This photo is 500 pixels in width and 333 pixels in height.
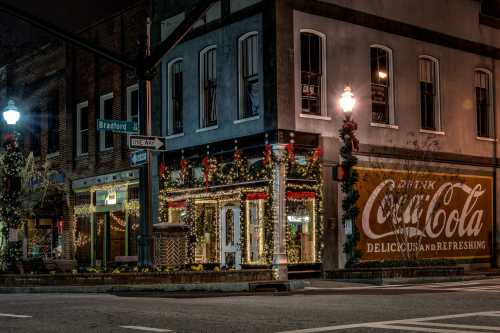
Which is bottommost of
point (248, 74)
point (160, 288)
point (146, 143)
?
point (160, 288)

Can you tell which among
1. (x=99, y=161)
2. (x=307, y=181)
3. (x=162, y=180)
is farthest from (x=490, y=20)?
(x=99, y=161)

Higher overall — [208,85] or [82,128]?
[208,85]

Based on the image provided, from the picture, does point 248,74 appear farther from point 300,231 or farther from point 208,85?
point 300,231

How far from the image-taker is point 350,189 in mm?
24656

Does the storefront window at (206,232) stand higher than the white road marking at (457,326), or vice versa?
the storefront window at (206,232)

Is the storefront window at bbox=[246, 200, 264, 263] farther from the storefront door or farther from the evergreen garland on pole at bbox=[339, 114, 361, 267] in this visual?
the evergreen garland on pole at bbox=[339, 114, 361, 267]

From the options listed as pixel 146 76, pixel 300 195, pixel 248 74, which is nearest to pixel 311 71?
pixel 248 74

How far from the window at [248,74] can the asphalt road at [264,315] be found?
1168 centimetres

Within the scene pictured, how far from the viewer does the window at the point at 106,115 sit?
3500cm

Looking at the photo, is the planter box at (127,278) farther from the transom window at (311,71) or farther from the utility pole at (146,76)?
the transom window at (311,71)

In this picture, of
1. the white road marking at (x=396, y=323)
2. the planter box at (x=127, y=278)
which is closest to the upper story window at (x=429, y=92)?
the planter box at (x=127, y=278)

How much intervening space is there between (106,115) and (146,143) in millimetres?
16865

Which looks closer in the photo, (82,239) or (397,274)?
(397,274)

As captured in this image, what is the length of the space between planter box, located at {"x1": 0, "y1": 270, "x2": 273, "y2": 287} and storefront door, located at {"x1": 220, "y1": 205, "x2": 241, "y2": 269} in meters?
5.28
